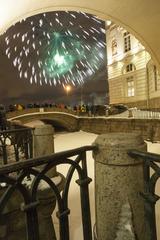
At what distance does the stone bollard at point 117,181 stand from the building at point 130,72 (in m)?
23.8

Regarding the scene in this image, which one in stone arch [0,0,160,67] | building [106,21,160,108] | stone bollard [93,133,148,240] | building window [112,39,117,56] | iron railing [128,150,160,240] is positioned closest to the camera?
iron railing [128,150,160,240]

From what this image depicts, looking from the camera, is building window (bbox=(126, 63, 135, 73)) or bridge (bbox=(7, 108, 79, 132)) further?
building window (bbox=(126, 63, 135, 73))

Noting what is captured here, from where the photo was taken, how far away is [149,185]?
193 centimetres

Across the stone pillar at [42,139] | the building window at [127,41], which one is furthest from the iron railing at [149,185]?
the building window at [127,41]

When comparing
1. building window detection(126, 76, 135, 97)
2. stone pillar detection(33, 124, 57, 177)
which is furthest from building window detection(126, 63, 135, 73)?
stone pillar detection(33, 124, 57, 177)

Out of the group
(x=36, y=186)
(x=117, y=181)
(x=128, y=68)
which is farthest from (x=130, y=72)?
(x=36, y=186)

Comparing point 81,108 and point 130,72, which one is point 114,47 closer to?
point 130,72

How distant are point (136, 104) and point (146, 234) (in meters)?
26.8

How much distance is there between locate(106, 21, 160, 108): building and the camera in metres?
26.6

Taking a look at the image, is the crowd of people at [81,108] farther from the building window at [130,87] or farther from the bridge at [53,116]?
the building window at [130,87]

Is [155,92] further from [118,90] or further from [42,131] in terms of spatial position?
[42,131]

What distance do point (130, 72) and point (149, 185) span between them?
29.4 meters

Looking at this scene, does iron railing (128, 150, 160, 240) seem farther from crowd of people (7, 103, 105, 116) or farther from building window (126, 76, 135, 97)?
building window (126, 76, 135, 97)

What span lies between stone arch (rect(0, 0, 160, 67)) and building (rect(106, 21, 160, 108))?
1744 centimetres
